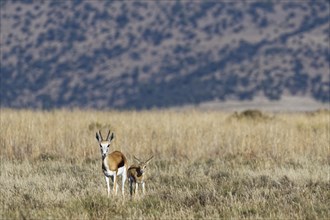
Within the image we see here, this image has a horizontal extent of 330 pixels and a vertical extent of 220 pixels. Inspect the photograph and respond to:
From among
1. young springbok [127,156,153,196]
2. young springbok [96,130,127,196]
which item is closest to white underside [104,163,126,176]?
young springbok [96,130,127,196]

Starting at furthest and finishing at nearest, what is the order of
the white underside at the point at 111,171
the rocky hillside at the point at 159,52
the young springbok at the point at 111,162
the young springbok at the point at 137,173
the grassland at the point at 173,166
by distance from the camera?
the rocky hillside at the point at 159,52, the young springbok at the point at 137,173, the white underside at the point at 111,171, the young springbok at the point at 111,162, the grassland at the point at 173,166

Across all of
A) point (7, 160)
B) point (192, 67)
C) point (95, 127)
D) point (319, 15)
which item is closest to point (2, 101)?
point (192, 67)

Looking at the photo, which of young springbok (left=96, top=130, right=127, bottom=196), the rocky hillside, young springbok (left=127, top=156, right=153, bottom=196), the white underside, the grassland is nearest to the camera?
the grassland

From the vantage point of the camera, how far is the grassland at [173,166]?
1172 centimetres

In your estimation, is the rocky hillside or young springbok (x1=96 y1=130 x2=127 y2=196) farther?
the rocky hillside

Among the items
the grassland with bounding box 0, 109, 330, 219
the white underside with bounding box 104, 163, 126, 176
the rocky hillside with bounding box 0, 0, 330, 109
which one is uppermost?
the rocky hillside with bounding box 0, 0, 330, 109

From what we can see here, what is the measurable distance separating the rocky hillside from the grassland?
135 feet

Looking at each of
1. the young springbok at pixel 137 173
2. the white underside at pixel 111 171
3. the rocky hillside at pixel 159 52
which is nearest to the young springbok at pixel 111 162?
the white underside at pixel 111 171

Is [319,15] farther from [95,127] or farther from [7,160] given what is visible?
[7,160]

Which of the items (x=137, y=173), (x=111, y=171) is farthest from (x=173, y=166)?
(x=111, y=171)

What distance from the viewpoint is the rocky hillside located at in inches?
2719

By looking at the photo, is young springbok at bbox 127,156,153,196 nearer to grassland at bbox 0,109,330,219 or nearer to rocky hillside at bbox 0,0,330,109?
grassland at bbox 0,109,330,219

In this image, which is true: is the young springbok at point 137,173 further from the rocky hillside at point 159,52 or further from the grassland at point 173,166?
the rocky hillside at point 159,52

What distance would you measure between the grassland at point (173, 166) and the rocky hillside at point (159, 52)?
4111 cm
